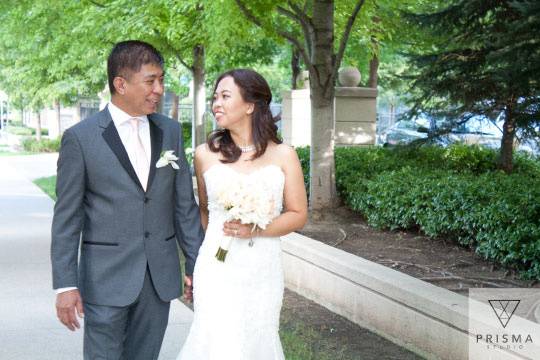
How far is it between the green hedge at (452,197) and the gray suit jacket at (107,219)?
3.96 metres

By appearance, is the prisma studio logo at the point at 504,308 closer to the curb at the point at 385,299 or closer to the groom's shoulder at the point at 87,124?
the curb at the point at 385,299

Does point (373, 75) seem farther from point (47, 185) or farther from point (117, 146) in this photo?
point (117, 146)

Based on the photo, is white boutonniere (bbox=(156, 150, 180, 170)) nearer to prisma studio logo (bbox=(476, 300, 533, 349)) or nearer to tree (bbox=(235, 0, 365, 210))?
prisma studio logo (bbox=(476, 300, 533, 349))

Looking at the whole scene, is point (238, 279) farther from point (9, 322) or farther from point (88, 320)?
point (9, 322)

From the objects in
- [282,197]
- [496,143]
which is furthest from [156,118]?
[496,143]

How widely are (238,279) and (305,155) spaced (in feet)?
30.2

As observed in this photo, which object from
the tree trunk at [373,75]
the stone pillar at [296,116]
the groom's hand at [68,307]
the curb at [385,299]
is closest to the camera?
the groom's hand at [68,307]

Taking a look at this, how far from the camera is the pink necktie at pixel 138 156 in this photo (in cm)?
382

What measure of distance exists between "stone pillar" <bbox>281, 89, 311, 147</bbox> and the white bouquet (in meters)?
13.7

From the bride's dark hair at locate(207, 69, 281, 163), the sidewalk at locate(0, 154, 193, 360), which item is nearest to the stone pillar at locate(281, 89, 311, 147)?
the sidewalk at locate(0, 154, 193, 360)

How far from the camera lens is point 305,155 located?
521 inches

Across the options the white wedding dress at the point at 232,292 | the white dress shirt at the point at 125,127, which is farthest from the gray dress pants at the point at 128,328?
the white dress shirt at the point at 125,127

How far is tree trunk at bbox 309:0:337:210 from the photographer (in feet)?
35.8

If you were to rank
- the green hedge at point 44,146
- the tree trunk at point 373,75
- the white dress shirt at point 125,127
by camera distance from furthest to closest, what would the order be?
the green hedge at point 44,146, the tree trunk at point 373,75, the white dress shirt at point 125,127
